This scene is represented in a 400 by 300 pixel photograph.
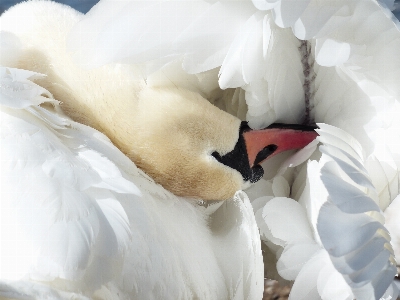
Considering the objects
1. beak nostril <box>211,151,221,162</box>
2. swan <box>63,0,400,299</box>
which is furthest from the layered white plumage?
beak nostril <box>211,151,221,162</box>

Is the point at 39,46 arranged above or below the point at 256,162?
above

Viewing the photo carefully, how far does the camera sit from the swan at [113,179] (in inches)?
34.8

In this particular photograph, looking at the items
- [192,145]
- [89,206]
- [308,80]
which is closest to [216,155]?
[192,145]

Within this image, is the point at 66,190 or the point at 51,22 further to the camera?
the point at 51,22

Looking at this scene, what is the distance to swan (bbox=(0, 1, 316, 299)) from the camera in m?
0.88

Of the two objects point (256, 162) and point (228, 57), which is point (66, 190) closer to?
point (228, 57)

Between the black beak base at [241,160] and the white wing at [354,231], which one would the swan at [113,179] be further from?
the white wing at [354,231]

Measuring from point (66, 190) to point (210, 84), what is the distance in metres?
0.45

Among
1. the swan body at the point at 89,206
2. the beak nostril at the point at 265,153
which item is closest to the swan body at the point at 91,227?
the swan body at the point at 89,206

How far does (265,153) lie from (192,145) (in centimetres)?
18

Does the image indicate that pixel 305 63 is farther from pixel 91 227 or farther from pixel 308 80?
pixel 91 227

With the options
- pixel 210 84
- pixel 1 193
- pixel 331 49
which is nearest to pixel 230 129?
pixel 210 84

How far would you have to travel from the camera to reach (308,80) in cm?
128

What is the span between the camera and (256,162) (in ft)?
4.34
